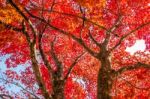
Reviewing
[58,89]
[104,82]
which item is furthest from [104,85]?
[58,89]

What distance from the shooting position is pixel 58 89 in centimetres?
1330

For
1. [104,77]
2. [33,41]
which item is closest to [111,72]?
[104,77]

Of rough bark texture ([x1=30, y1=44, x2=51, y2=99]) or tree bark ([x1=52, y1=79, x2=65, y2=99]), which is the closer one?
rough bark texture ([x1=30, y1=44, x2=51, y2=99])

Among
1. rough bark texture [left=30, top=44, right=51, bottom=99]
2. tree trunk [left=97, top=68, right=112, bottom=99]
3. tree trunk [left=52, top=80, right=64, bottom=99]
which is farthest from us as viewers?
tree trunk [left=52, top=80, right=64, bottom=99]

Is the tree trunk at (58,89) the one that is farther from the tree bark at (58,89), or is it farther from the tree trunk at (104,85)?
the tree trunk at (104,85)

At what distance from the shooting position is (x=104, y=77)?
1234 cm

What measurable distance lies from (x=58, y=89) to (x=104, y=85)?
2.13 metres

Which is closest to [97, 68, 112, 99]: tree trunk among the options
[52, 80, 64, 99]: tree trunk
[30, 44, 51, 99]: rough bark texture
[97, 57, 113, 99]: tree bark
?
[97, 57, 113, 99]: tree bark

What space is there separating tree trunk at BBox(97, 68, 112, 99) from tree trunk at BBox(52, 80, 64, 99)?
178 cm

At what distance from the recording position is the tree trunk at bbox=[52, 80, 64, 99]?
13.1m

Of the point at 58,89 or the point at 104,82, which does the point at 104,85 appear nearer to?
the point at 104,82

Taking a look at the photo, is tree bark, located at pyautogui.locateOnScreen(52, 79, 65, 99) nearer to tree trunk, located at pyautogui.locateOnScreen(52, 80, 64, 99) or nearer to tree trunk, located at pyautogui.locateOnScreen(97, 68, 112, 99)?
tree trunk, located at pyautogui.locateOnScreen(52, 80, 64, 99)

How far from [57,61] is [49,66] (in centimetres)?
62

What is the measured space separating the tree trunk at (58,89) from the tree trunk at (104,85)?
1.78 m
